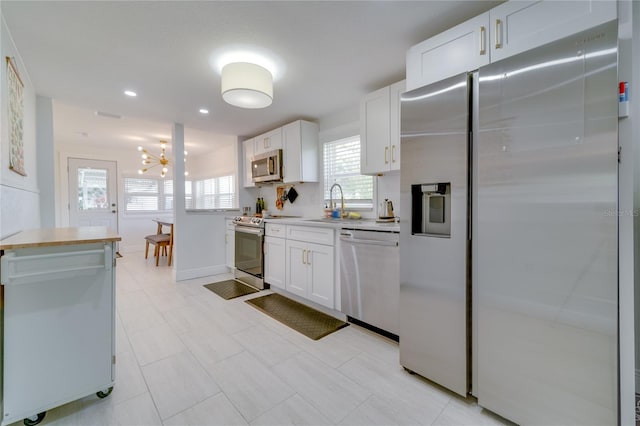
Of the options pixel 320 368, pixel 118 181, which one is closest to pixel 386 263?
pixel 320 368

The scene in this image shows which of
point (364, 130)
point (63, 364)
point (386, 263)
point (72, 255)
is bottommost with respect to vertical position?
point (63, 364)

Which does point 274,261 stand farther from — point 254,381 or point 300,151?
point 254,381

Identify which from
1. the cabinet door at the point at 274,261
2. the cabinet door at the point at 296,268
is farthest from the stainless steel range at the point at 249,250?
the cabinet door at the point at 296,268

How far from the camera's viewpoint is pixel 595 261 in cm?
113

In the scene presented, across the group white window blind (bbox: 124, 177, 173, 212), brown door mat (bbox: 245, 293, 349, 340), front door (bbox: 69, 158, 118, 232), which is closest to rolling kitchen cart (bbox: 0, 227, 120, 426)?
brown door mat (bbox: 245, 293, 349, 340)

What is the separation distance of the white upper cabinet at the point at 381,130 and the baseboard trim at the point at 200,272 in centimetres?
296

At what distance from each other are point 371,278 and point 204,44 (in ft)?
7.27

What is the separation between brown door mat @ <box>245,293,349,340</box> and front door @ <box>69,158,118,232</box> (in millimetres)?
4861

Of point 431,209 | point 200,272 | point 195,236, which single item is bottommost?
point 200,272

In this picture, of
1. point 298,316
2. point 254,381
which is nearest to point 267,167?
point 298,316

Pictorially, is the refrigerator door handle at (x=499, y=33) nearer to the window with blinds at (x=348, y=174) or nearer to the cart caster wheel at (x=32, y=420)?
the window with blinds at (x=348, y=174)

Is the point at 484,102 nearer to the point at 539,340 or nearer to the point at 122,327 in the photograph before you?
the point at 539,340

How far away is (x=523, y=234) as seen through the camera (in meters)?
1.30

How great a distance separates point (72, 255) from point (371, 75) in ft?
8.36
